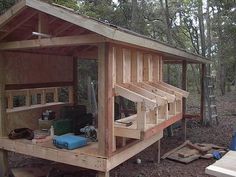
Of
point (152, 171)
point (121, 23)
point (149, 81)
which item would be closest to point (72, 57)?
point (149, 81)

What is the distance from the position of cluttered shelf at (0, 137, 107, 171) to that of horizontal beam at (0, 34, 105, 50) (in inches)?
65.2

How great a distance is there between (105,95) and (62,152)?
121 cm

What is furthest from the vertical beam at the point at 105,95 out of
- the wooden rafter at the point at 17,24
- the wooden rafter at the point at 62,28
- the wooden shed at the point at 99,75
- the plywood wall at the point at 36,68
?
the plywood wall at the point at 36,68

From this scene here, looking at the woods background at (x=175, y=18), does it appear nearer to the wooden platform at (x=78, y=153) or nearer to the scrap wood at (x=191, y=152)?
the wooden platform at (x=78, y=153)

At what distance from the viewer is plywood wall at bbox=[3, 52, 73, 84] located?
18.2ft

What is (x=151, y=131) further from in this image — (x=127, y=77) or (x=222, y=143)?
(x=222, y=143)

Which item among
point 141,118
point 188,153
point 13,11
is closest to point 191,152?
point 188,153

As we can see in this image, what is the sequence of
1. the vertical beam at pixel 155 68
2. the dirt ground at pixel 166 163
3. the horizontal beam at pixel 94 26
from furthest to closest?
the vertical beam at pixel 155 68 < the dirt ground at pixel 166 163 < the horizontal beam at pixel 94 26

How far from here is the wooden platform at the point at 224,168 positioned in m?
2.33

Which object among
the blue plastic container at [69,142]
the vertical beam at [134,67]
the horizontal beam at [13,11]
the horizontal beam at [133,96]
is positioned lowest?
the blue plastic container at [69,142]

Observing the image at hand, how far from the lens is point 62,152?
170 inches

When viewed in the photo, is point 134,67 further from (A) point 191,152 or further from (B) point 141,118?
(A) point 191,152

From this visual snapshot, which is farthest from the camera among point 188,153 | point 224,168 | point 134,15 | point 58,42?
point 134,15

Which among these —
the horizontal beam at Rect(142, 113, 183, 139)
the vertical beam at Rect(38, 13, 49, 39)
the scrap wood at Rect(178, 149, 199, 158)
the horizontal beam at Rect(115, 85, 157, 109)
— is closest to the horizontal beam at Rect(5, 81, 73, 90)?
the vertical beam at Rect(38, 13, 49, 39)
